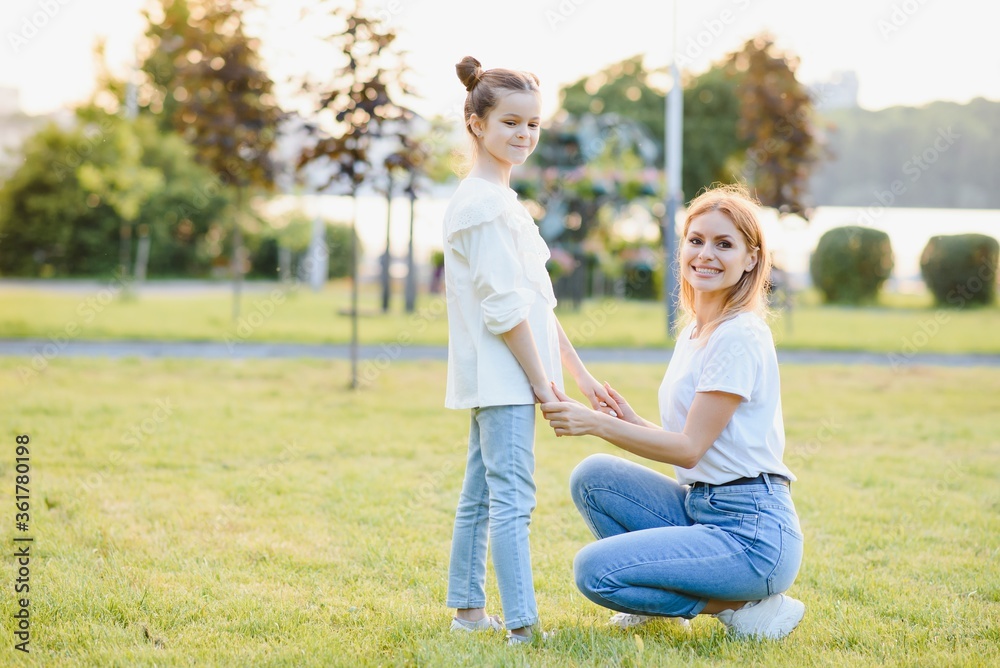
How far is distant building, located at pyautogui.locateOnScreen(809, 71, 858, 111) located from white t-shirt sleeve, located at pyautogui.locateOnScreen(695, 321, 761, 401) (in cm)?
971

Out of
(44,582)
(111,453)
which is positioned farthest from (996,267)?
(44,582)

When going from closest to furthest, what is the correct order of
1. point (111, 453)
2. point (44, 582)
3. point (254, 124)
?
point (44, 582), point (111, 453), point (254, 124)

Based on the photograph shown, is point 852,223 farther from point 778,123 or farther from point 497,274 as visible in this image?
point 497,274

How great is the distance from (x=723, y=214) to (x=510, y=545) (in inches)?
44.1

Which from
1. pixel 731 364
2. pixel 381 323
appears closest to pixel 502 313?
pixel 731 364

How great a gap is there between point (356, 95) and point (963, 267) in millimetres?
15032

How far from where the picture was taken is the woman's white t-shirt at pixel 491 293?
97.4 inches

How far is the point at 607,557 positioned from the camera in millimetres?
2518

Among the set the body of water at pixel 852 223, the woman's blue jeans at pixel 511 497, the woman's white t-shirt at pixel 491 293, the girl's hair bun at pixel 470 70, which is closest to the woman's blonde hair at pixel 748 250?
the woman's white t-shirt at pixel 491 293

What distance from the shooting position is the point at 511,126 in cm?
255

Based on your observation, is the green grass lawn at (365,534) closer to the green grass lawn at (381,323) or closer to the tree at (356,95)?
the tree at (356,95)

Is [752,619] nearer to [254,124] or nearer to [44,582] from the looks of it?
[44,582]

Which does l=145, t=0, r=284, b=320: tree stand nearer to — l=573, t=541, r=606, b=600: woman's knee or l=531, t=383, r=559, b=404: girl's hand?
l=531, t=383, r=559, b=404: girl's hand

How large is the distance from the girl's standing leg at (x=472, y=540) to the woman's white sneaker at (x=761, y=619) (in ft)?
2.37
